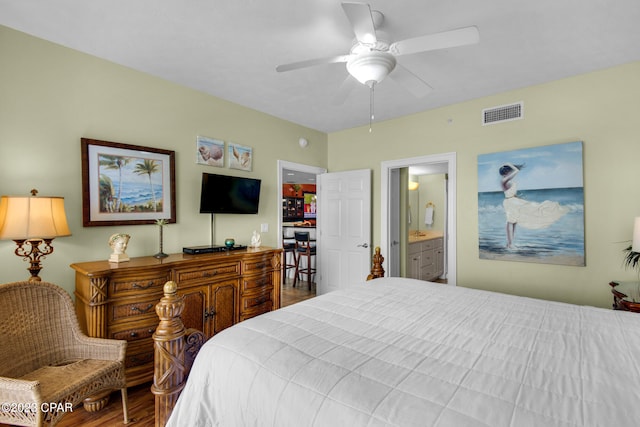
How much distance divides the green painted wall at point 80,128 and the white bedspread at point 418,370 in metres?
1.83

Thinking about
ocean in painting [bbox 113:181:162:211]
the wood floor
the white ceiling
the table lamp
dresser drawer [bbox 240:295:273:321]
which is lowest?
the wood floor

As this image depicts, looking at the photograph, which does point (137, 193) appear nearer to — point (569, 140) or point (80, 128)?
point (80, 128)

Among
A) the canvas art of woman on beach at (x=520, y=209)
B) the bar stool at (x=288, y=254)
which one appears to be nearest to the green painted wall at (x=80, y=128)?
the bar stool at (x=288, y=254)

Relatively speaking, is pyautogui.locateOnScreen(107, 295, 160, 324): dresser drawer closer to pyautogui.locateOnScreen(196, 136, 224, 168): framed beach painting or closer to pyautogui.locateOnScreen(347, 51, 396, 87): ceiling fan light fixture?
pyautogui.locateOnScreen(196, 136, 224, 168): framed beach painting

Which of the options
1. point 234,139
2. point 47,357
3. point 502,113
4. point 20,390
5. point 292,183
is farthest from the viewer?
point 292,183

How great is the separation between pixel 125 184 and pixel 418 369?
2726 mm

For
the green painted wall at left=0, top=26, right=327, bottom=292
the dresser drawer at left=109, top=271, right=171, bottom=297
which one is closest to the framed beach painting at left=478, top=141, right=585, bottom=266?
the green painted wall at left=0, top=26, right=327, bottom=292

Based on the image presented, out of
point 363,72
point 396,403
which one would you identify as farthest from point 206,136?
point 396,403

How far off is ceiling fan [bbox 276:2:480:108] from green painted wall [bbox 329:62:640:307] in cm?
151

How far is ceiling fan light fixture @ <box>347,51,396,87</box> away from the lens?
190 centimetres

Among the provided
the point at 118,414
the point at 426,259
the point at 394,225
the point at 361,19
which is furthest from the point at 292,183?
the point at 361,19

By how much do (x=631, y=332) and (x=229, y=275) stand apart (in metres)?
2.75

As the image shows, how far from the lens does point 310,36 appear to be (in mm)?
2172

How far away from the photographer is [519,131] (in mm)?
3146
